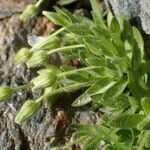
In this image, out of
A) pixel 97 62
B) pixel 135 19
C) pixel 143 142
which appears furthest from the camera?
pixel 135 19

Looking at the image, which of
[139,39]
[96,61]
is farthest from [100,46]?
[139,39]

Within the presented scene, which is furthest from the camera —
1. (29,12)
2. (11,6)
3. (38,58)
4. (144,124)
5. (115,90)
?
(11,6)

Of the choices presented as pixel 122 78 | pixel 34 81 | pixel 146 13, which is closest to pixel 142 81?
pixel 122 78

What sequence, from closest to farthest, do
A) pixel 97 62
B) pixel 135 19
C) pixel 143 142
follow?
pixel 143 142 → pixel 97 62 → pixel 135 19

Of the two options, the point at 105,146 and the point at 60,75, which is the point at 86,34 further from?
the point at 105,146

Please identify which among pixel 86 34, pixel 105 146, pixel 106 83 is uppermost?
pixel 86 34

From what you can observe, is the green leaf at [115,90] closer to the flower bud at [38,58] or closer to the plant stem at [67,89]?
the plant stem at [67,89]

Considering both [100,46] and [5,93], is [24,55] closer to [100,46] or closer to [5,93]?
[5,93]
